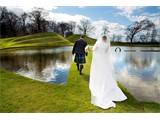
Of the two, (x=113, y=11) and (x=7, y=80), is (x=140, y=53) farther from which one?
(x=7, y=80)

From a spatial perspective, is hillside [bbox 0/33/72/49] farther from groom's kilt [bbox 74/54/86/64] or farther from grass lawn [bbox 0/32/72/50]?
groom's kilt [bbox 74/54/86/64]

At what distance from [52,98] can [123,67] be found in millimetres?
3653

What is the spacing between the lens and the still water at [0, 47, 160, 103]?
31.0 ft

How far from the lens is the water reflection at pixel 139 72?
9.09 m

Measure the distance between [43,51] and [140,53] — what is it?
3.18 m

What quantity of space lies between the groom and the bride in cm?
138

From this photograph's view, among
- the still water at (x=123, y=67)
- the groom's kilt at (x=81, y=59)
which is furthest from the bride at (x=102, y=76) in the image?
the groom's kilt at (x=81, y=59)

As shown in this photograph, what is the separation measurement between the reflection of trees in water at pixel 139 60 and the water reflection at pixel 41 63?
209cm

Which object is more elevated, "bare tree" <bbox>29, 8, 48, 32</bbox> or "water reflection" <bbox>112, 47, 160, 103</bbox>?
"bare tree" <bbox>29, 8, 48, 32</bbox>

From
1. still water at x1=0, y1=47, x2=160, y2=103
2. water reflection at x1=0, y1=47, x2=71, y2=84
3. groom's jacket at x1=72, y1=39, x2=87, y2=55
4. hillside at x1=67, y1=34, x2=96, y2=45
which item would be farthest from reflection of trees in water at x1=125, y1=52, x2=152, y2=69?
water reflection at x1=0, y1=47, x2=71, y2=84

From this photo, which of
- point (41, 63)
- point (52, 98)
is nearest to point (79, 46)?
point (52, 98)

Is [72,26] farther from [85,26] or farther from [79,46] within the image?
[79,46]

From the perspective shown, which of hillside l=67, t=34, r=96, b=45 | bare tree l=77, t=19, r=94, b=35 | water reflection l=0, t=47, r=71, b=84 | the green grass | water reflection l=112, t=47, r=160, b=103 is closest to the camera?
the green grass
